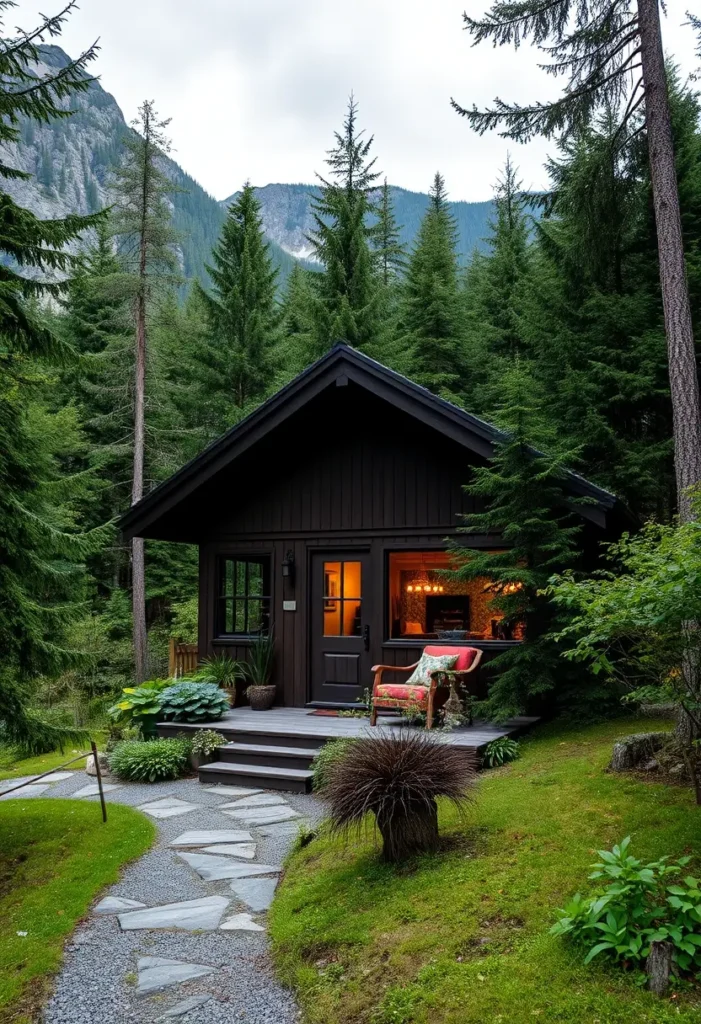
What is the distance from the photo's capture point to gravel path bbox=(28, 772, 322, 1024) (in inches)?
121

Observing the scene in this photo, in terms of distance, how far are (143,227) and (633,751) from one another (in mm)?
15566

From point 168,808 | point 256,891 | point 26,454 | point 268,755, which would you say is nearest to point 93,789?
point 168,808

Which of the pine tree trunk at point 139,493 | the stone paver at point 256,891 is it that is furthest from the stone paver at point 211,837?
the pine tree trunk at point 139,493

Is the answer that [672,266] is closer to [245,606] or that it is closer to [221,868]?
[221,868]

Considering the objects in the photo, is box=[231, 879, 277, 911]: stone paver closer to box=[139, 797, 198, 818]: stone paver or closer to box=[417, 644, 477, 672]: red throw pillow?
box=[139, 797, 198, 818]: stone paver

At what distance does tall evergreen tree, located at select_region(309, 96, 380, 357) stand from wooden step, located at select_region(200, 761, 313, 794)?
10269mm

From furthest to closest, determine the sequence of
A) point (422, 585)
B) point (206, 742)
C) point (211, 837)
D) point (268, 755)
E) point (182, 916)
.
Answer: point (422, 585)
point (206, 742)
point (268, 755)
point (211, 837)
point (182, 916)

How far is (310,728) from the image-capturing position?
309 inches

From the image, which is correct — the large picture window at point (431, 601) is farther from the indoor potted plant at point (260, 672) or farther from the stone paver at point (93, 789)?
the stone paver at point (93, 789)

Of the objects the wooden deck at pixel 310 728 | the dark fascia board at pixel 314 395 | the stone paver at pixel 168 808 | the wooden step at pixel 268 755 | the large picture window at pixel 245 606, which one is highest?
the dark fascia board at pixel 314 395

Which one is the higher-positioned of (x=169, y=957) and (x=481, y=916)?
(x=481, y=916)

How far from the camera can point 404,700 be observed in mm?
7621

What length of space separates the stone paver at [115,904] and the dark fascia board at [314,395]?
5.07 m

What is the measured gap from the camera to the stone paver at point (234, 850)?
5.10 meters
